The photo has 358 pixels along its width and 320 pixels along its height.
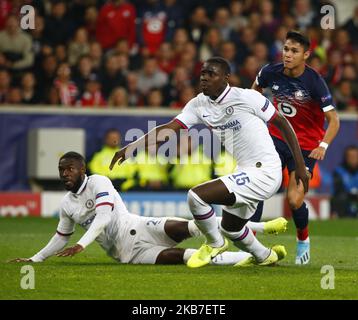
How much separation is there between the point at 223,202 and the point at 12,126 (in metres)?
7.86

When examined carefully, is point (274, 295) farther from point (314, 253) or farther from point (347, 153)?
point (347, 153)

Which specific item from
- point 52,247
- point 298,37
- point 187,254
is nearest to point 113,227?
point 52,247

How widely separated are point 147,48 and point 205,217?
942 cm

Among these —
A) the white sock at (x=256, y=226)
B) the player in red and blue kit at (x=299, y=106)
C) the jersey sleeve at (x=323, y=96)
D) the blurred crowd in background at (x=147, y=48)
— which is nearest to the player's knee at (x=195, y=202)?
the white sock at (x=256, y=226)

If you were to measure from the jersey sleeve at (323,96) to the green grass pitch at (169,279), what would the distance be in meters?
1.48

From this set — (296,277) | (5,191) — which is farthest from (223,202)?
(5,191)

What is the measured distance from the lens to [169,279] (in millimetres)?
8367

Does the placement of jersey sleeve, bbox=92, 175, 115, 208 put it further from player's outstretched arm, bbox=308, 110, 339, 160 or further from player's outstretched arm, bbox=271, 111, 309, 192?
player's outstretched arm, bbox=308, 110, 339, 160

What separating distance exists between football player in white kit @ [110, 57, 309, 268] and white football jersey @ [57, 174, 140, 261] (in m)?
0.41

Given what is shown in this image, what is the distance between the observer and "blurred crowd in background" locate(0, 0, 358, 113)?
16.6m

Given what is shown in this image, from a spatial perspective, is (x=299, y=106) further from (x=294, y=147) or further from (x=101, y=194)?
(x=101, y=194)

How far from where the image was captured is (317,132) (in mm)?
10312

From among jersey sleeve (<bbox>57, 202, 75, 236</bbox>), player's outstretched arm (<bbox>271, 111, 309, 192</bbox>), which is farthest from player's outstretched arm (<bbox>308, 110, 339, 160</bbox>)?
jersey sleeve (<bbox>57, 202, 75, 236</bbox>)

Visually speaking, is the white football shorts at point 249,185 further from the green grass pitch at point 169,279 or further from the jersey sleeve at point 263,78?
the jersey sleeve at point 263,78
